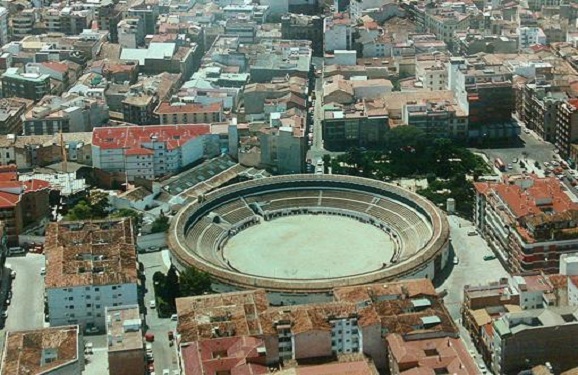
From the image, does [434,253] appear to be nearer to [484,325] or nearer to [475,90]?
[484,325]

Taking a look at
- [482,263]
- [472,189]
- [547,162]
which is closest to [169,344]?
[482,263]

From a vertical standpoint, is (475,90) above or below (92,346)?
above

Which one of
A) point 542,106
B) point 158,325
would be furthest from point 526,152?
point 158,325

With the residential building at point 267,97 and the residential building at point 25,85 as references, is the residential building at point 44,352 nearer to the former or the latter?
the residential building at point 267,97

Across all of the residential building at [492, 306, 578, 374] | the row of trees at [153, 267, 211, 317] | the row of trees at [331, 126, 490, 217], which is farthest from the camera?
the row of trees at [331, 126, 490, 217]

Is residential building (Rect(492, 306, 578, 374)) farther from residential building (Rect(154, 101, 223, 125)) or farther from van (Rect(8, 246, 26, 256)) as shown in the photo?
residential building (Rect(154, 101, 223, 125))

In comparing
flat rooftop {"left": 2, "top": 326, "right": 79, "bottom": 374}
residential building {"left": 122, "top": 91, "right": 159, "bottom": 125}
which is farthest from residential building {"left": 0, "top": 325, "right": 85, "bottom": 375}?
residential building {"left": 122, "top": 91, "right": 159, "bottom": 125}
